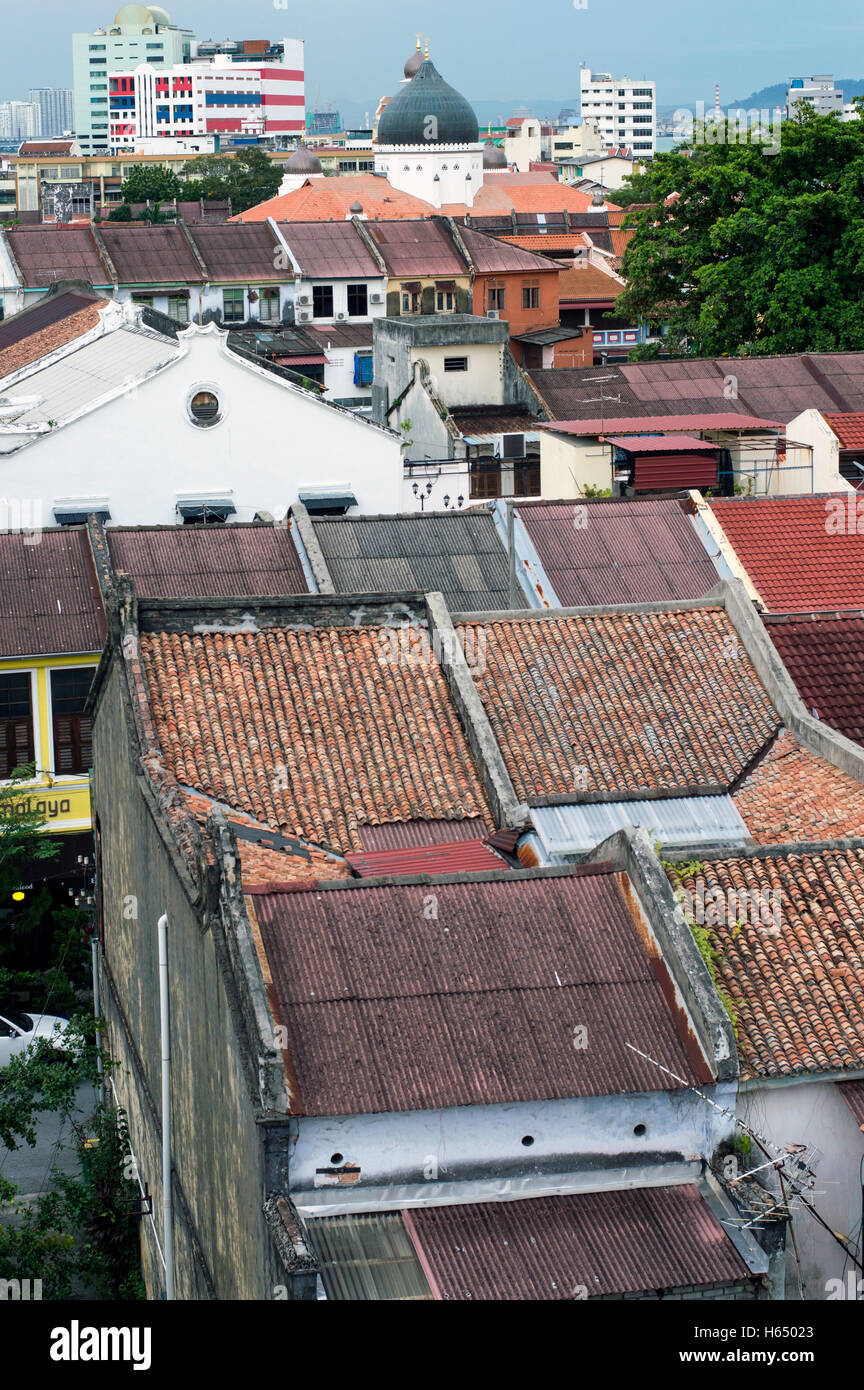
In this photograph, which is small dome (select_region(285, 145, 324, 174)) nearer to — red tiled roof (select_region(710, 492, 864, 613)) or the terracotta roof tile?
red tiled roof (select_region(710, 492, 864, 613))

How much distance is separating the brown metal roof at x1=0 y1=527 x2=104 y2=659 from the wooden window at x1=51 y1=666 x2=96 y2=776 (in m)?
0.63

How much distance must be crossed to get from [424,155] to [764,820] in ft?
344

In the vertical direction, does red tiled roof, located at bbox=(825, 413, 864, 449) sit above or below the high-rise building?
below

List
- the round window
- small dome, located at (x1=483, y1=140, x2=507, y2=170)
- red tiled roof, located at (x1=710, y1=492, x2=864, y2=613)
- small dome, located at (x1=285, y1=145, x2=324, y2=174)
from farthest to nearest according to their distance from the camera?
small dome, located at (x1=483, y1=140, x2=507, y2=170), small dome, located at (x1=285, y1=145, x2=324, y2=174), the round window, red tiled roof, located at (x1=710, y1=492, x2=864, y2=613)

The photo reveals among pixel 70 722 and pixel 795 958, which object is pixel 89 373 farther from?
pixel 795 958

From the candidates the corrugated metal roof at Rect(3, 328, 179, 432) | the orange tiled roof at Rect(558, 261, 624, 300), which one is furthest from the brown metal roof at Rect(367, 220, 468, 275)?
the corrugated metal roof at Rect(3, 328, 179, 432)

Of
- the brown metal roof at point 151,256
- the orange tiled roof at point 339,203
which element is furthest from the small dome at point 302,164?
the brown metal roof at point 151,256

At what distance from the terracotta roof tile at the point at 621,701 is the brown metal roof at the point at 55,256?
5288 cm

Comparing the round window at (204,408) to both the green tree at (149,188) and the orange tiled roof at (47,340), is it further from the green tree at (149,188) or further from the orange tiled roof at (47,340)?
the green tree at (149,188)

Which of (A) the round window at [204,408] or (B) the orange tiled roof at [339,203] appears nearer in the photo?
(A) the round window at [204,408]

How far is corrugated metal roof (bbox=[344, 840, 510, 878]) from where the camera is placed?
1827 centimetres

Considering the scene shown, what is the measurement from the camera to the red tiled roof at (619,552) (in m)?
29.2

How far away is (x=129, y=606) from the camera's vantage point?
70.0 ft

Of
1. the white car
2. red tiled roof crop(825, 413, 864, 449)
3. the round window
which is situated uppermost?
the round window
